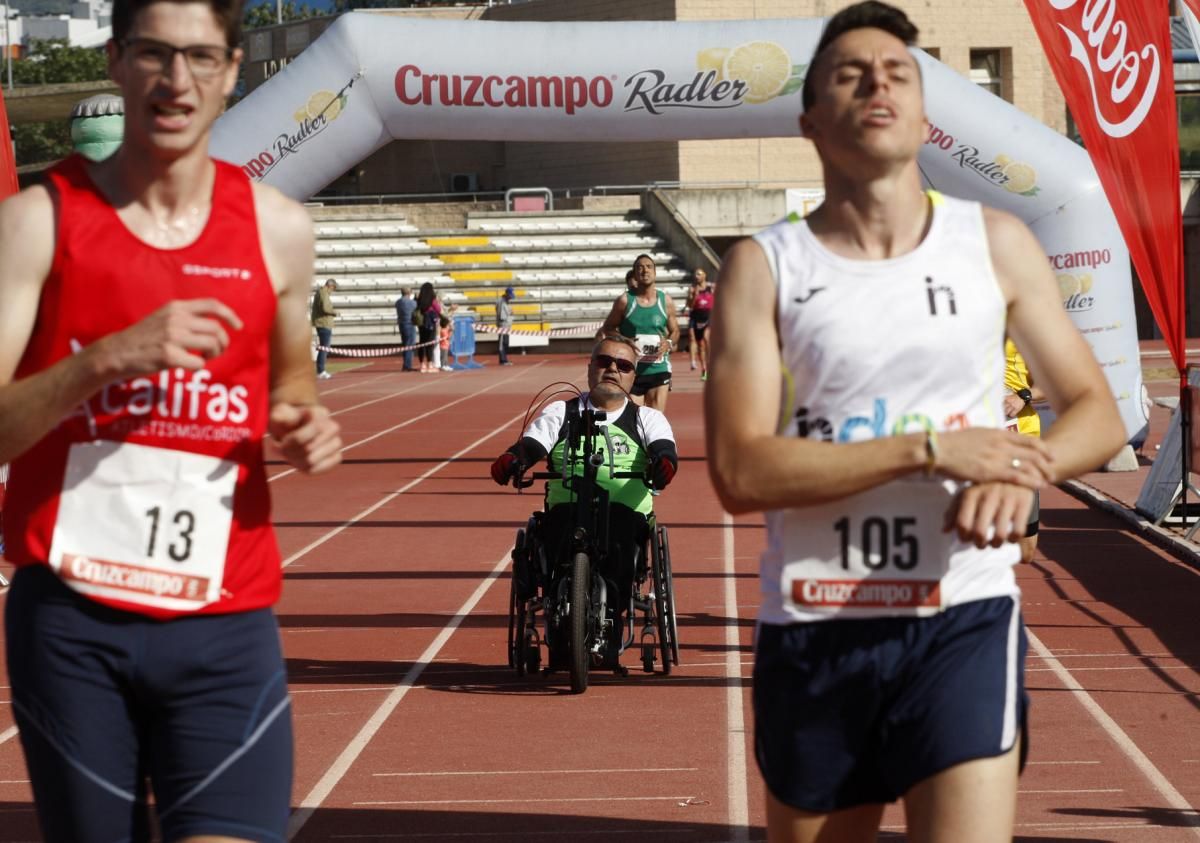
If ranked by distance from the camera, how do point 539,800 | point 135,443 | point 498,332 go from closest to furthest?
1. point 135,443
2. point 539,800
3. point 498,332

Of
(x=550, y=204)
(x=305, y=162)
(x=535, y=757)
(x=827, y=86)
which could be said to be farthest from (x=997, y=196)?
(x=550, y=204)

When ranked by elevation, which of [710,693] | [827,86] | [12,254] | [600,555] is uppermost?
[827,86]

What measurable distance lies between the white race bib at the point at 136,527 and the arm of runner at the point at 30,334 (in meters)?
0.11

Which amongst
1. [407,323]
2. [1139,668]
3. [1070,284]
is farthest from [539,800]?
[407,323]

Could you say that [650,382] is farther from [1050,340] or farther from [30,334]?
[30,334]

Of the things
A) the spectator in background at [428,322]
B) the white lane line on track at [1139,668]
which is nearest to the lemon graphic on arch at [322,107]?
the white lane line on track at [1139,668]

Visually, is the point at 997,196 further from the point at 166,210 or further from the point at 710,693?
the point at 166,210

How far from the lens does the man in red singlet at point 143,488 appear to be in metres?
2.85

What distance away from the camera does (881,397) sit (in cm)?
305

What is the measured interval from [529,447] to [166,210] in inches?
203

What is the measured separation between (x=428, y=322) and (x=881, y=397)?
33379 millimetres

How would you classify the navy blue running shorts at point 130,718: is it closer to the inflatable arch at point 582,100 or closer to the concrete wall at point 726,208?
the inflatable arch at point 582,100

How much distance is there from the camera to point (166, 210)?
2.95m

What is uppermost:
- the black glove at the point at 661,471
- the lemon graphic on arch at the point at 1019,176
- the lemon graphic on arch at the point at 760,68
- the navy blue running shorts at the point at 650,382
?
the lemon graphic on arch at the point at 760,68
